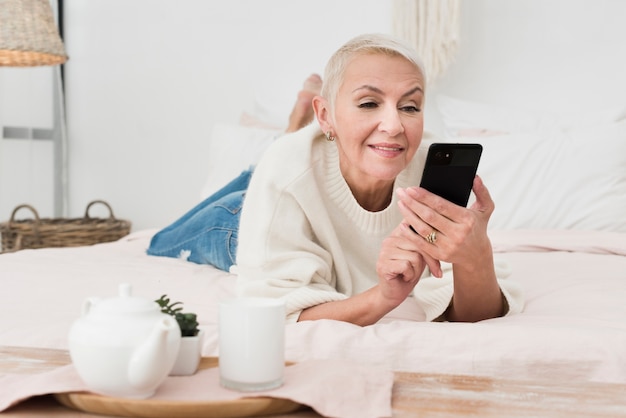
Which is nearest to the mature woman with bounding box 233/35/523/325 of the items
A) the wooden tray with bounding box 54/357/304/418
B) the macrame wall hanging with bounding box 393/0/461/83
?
the wooden tray with bounding box 54/357/304/418

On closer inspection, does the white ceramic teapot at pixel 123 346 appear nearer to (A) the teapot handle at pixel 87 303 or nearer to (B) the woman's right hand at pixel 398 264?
(A) the teapot handle at pixel 87 303

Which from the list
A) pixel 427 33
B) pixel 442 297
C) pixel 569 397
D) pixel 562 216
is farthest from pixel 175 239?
pixel 569 397

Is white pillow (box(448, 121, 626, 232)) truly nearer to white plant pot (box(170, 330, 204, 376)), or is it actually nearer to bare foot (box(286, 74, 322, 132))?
A: bare foot (box(286, 74, 322, 132))

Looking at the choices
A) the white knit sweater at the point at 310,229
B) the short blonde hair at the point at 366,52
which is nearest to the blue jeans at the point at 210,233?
the white knit sweater at the point at 310,229

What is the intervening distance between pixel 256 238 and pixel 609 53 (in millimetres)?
1900

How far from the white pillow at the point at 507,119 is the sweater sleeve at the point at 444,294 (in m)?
1.17

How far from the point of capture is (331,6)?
301 centimetres

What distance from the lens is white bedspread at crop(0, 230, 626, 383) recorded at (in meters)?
1.06

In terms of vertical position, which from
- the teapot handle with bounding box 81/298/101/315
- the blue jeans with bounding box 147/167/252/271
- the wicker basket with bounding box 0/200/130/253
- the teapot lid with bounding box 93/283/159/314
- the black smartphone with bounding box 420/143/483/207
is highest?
the black smartphone with bounding box 420/143/483/207

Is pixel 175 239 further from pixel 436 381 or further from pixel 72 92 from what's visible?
pixel 72 92

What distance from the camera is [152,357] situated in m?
0.70

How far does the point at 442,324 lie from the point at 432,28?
1807 mm

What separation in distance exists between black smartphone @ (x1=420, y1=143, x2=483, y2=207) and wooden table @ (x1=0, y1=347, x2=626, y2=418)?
31cm

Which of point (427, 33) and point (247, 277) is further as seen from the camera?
point (427, 33)
